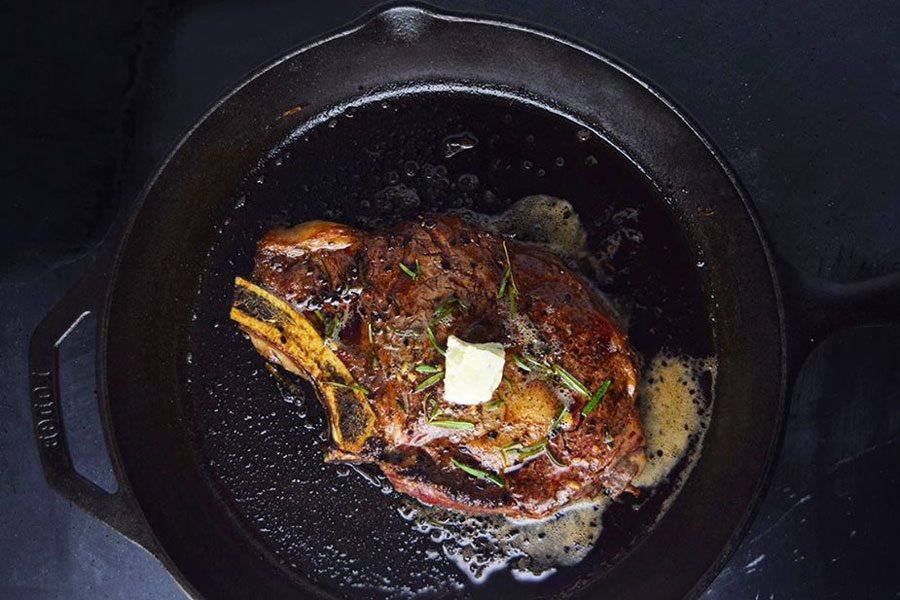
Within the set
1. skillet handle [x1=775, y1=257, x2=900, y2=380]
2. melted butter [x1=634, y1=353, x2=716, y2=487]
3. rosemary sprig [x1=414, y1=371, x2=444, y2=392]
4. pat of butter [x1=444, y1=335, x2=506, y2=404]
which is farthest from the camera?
melted butter [x1=634, y1=353, x2=716, y2=487]

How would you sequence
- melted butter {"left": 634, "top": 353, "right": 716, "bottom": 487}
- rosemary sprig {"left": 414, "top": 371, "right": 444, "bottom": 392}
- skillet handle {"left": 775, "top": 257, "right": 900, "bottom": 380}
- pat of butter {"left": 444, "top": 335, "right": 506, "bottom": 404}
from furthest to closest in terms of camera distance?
1. melted butter {"left": 634, "top": 353, "right": 716, "bottom": 487}
2. skillet handle {"left": 775, "top": 257, "right": 900, "bottom": 380}
3. rosemary sprig {"left": 414, "top": 371, "right": 444, "bottom": 392}
4. pat of butter {"left": 444, "top": 335, "right": 506, "bottom": 404}

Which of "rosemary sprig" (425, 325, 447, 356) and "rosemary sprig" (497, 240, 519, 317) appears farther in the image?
"rosemary sprig" (497, 240, 519, 317)

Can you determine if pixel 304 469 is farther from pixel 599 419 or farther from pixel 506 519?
pixel 599 419

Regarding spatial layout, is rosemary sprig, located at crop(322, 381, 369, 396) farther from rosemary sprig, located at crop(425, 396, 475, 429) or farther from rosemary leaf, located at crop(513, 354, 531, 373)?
rosemary leaf, located at crop(513, 354, 531, 373)

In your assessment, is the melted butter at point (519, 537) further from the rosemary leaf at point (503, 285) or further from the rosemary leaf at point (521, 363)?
the rosemary leaf at point (503, 285)

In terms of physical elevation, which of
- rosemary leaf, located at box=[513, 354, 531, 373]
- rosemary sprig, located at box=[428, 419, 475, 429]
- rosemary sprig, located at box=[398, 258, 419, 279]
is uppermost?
rosemary sprig, located at box=[398, 258, 419, 279]

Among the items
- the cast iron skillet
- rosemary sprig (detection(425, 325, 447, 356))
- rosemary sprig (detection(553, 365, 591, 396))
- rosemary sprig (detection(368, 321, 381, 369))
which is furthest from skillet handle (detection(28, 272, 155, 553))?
rosemary sprig (detection(553, 365, 591, 396))

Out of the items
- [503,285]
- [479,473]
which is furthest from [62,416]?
[503,285]
